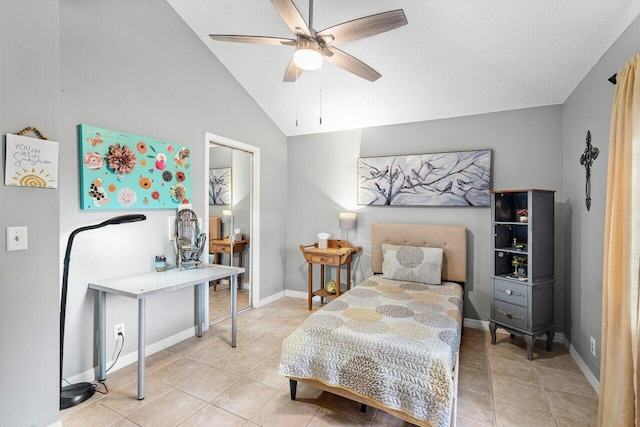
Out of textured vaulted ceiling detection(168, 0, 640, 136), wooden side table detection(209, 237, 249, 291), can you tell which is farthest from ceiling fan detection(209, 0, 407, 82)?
wooden side table detection(209, 237, 249, 291)

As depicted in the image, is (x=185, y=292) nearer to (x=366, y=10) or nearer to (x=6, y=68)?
(x=6, y=68)

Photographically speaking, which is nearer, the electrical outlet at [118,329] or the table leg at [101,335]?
the table leg at [101,335]

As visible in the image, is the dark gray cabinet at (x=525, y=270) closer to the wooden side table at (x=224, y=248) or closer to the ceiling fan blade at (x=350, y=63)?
the ceiling fan blade at (x=350, y=63)

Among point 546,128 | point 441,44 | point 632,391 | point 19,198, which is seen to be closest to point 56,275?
point 19,198

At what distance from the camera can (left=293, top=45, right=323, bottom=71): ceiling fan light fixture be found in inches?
77.2

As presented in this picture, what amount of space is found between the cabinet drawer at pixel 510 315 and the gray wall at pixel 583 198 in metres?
0.42

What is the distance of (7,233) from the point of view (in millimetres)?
1597

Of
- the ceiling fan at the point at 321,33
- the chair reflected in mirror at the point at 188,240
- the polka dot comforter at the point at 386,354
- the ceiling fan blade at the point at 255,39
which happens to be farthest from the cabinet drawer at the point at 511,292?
the chair reflected in mirror at the point at 188,240

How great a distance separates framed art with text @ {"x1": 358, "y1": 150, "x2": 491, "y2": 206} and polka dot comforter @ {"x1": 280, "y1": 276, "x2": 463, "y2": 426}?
1514 mm

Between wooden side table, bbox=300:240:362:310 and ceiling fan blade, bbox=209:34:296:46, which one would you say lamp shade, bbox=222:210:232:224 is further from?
ceiling fan blade, bbox=209:34:296:46

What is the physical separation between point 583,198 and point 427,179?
149 centimetres

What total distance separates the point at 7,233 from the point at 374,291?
105 inches

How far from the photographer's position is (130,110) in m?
2.64

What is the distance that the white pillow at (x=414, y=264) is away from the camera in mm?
3344
